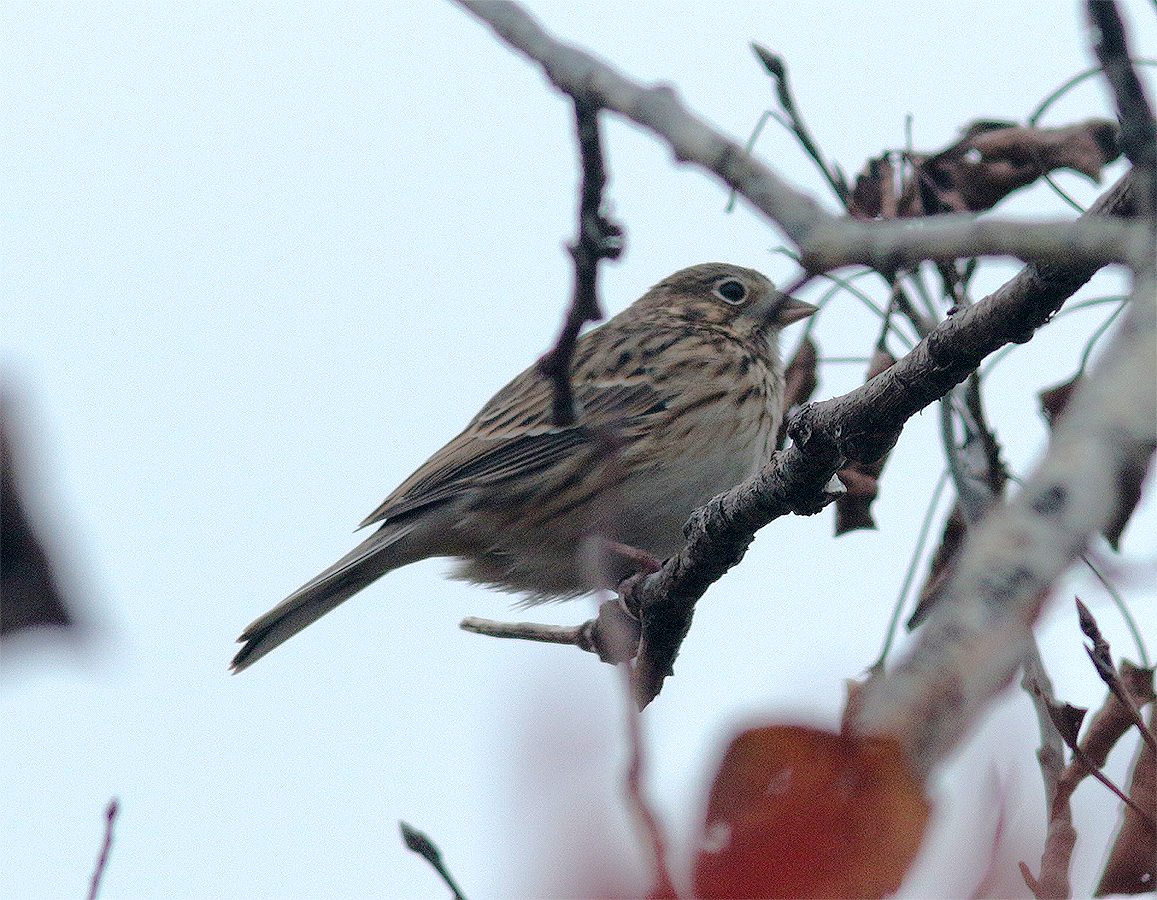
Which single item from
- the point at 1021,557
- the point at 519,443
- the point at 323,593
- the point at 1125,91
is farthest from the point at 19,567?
the point at 519,443

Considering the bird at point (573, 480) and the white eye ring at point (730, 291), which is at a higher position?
the white eye ring at point (730, 291)

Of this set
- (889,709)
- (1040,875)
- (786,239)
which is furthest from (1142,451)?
(1040,875)

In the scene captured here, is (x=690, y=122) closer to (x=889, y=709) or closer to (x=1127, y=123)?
(x=1127, y=123)

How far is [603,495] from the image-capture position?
7.07 m

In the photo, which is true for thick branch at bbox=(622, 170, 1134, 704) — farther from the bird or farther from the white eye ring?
the white eye ring

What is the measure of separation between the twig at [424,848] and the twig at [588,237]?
3.72 ft

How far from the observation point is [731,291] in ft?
29.2

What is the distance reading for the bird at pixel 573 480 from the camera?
279 inches

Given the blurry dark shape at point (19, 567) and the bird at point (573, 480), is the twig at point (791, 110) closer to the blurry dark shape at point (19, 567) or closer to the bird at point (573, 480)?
the bird at point (573, 480)

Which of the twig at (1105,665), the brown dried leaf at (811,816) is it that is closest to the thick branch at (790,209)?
the brown dried leaf at (811,816)

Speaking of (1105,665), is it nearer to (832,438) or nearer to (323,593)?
(832,438)

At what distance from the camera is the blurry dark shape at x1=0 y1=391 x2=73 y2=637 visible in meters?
1.74

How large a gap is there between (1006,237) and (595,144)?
0.98 m

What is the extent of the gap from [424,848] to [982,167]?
481cm
